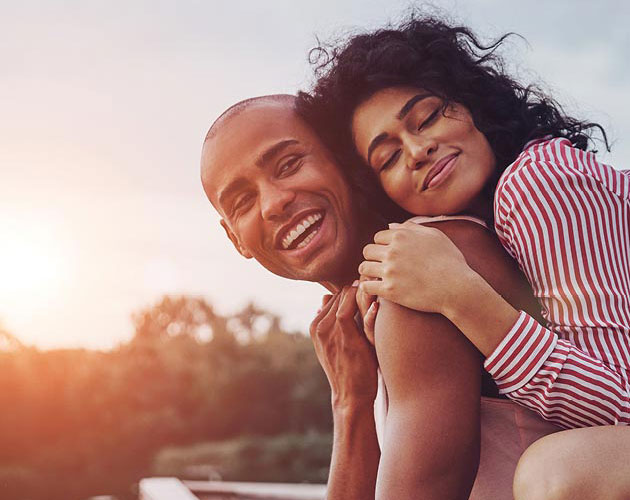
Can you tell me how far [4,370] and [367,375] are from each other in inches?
924

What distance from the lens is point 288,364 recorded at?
2497 centimetres

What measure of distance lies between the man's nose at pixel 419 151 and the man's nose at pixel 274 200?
Result: 462mm

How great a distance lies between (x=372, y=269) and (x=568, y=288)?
0.40 metres

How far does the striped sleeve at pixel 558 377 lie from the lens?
4.69 feet

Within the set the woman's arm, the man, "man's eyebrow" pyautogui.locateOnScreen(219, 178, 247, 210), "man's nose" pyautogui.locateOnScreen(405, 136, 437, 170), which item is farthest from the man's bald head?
the woman's arm

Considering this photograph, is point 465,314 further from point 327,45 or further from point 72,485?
point 72,485

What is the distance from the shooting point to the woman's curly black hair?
1951 mm

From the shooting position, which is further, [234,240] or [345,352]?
[234,240]

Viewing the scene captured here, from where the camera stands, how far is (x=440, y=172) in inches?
70.7

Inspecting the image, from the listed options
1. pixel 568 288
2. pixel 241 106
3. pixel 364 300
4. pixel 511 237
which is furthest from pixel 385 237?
pixel 241 106

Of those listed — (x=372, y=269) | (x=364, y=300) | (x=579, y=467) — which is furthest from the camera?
(x=364, y=300)

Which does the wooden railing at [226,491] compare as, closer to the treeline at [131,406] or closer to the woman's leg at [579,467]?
the woman's leg at [579,467]

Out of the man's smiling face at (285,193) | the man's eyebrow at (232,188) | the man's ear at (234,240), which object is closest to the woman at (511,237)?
the man's smiling face at (285,193)

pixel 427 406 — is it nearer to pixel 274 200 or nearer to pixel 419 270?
pixel 419 270
